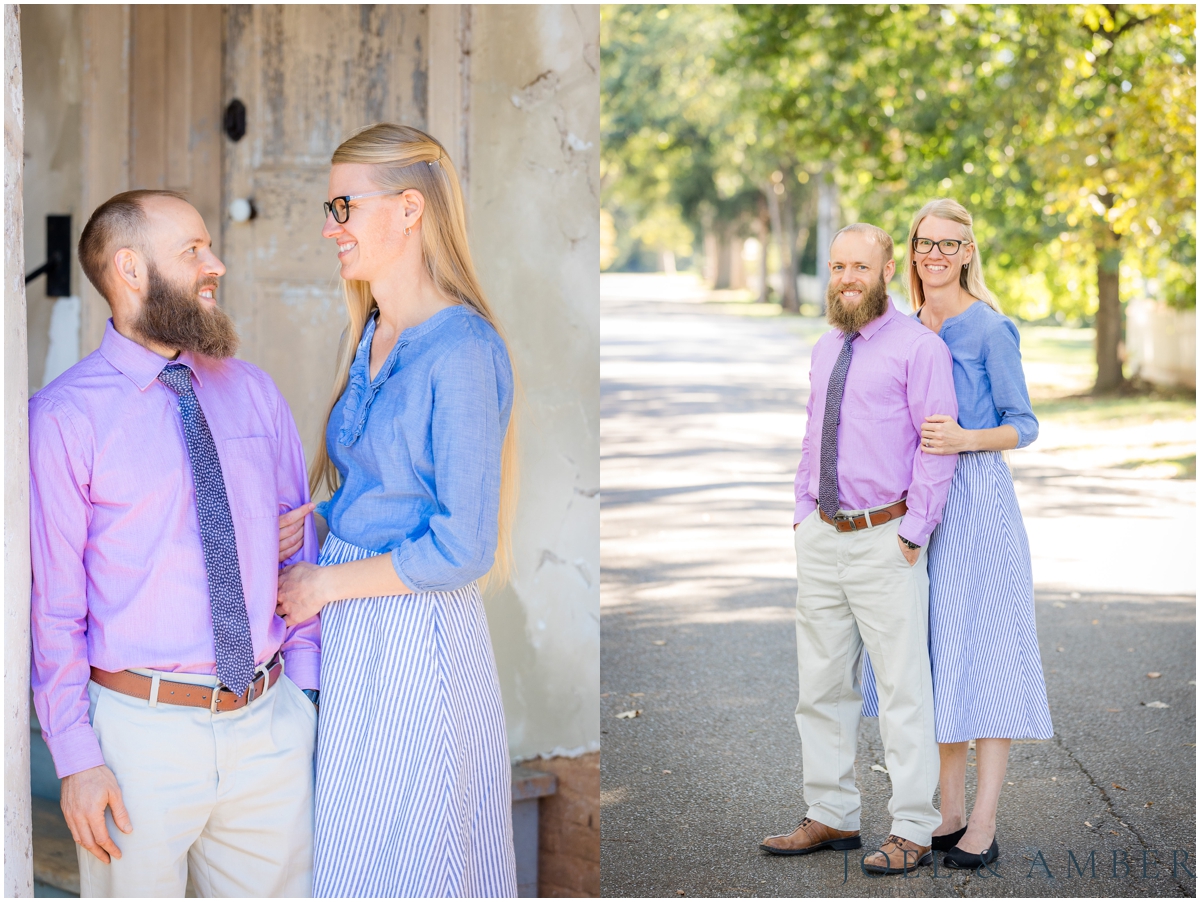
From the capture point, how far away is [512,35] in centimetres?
416

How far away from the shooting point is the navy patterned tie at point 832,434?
3756 mm

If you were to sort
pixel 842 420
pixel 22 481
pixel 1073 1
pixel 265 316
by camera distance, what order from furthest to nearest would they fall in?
pixel 1073 1 < pixel 265 316 < pixel 842 420 < pixel 22 481

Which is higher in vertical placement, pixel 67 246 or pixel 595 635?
pixel 67 246

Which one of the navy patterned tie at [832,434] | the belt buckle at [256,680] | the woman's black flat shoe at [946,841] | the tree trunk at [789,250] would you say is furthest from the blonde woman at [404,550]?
the tree trunk at [789,250]

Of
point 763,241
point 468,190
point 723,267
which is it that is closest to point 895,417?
point 468,190

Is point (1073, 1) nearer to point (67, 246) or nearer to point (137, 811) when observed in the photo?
point (67, 246)

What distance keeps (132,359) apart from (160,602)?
1.66 feet

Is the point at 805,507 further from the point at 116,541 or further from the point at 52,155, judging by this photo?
the point at 52,155

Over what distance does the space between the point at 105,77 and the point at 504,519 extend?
314 cm

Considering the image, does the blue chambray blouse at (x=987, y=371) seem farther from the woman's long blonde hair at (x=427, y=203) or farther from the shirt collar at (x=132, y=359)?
the shirt collar at (x=132, y=359)

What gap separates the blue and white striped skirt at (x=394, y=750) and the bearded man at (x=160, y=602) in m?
0.10

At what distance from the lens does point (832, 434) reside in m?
3.76

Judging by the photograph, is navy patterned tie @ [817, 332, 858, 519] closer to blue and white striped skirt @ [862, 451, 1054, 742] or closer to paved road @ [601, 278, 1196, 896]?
blue and white striped skirt @ [862, 451, 1054, 742]

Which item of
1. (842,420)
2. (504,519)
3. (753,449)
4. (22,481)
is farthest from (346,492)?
(753,449)
